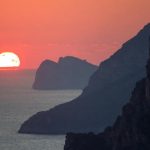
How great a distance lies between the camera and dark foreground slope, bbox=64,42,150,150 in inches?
3344

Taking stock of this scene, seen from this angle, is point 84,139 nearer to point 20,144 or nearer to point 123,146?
point 123,146

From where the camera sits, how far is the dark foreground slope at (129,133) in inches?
3344

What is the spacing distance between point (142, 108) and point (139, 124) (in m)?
3.61

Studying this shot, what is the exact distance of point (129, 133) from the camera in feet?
286

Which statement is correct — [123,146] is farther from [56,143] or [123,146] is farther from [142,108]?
[56,143]

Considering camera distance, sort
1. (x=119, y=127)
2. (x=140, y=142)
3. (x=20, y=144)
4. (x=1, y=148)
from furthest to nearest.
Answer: (x=20, y=144)
(x=1, y=148)
(x=119, y=127)
(x=140, y=142)

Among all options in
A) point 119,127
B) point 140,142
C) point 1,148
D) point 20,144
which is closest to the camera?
point 140,142

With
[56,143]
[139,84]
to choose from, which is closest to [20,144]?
[56,143]

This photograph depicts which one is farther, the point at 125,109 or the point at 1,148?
the point at 1,148

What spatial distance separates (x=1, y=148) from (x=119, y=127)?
9042 centimetres

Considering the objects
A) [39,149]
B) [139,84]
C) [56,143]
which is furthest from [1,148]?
[139,84]

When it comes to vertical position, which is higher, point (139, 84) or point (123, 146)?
point (139, 84)

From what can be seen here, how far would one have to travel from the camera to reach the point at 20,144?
191750 mm

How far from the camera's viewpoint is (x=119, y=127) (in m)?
A: 90.3
